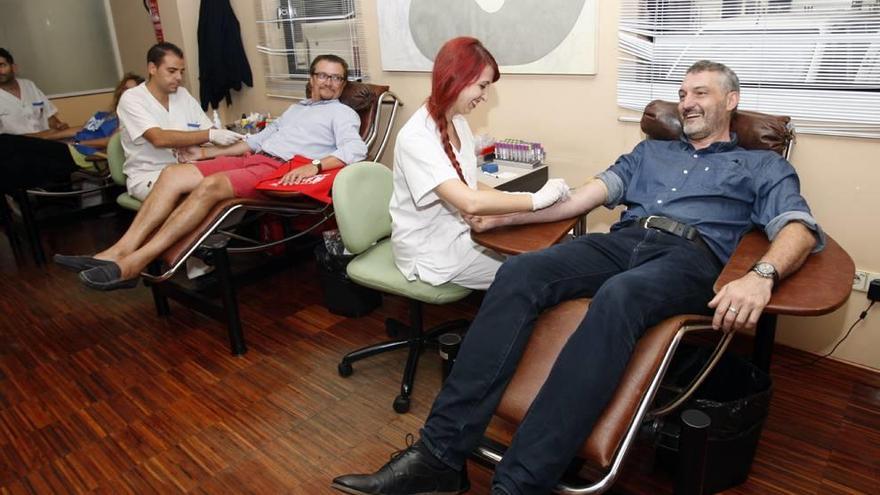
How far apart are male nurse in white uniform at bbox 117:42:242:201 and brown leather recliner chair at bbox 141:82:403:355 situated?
0.55m

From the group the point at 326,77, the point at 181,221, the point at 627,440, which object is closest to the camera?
the point at 627,440

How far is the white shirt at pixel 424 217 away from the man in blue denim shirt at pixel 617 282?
0.15 m

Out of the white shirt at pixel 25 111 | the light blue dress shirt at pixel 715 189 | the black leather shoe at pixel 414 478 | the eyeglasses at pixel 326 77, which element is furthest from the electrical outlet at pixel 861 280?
the white shirt at pixel 25 111

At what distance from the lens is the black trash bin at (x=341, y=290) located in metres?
2.70

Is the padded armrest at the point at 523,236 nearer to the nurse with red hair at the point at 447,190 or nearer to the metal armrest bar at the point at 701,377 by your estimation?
the nurse with red hair at the point at 447,190

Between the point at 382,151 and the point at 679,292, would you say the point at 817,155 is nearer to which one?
the point at 679,292

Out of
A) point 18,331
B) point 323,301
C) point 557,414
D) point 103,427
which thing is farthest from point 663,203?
point 18,331

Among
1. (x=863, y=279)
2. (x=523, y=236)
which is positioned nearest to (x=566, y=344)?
(x=523, y=236)

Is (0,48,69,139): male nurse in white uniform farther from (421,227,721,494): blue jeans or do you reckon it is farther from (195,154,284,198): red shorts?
(421,227,721,494): blue jeans

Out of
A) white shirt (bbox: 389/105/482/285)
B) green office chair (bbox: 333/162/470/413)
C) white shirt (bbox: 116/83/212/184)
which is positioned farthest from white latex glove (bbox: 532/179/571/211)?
white shirt (bbox: 116/83/212/184)

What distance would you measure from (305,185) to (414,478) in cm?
147

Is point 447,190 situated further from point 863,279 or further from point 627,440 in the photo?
point 863,279

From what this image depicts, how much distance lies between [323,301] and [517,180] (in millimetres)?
1106

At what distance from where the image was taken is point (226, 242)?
2395mm
